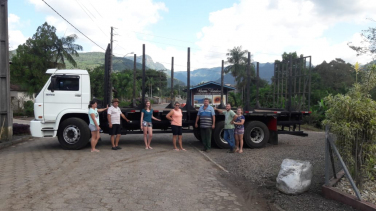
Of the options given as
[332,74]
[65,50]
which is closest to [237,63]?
[332,74]

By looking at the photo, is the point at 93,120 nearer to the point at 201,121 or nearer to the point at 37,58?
the point at 201,121

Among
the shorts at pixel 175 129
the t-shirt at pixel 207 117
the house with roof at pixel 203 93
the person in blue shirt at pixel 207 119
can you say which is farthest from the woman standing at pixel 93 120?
the house with roof at pixel 203 93

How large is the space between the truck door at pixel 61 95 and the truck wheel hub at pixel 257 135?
5715 mm

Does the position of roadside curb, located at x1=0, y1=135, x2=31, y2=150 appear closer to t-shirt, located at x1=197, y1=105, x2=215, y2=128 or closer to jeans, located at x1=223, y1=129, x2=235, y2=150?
t-shirt, located at x1=197, y1=105, x2=215, y2=128

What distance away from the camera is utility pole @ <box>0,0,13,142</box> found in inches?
459

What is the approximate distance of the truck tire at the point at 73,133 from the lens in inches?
376

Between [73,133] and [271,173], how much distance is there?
5958 mm

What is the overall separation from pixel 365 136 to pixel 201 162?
414 cm

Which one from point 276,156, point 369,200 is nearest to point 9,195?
point 369,200

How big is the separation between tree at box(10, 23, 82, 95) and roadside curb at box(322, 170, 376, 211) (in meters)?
27.2

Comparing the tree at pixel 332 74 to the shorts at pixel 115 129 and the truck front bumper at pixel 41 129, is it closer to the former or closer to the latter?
the shorts at pixel 115 129

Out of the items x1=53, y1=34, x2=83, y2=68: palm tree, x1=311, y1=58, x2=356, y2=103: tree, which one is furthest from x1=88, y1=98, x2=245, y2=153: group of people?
x1=311, y1=58, x2=356, y2=103: tree

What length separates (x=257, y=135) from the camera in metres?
10.8

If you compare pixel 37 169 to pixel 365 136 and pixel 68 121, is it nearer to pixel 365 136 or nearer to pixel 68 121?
pixel 68 121
